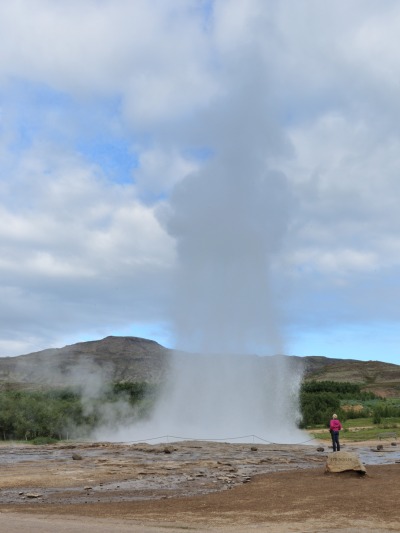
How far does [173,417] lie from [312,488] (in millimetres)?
23255

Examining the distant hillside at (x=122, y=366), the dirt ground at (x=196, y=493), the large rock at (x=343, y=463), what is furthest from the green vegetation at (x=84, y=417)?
the distant hillside at (x=122, y=366)

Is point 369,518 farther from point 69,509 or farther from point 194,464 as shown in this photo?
point 194,464

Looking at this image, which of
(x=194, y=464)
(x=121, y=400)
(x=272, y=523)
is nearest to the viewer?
(x=272, y=523)

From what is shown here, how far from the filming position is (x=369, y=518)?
40.9ft

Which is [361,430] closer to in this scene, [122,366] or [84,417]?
[84,417]

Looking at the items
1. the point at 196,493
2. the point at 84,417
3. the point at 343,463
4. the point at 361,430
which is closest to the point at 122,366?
the point at 84,417

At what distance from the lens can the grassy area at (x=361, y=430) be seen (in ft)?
130

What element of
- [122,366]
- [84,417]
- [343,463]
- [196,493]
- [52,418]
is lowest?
[196,493]

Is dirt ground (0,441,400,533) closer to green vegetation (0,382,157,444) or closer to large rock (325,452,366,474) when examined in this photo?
large rock (325,452,366,474)

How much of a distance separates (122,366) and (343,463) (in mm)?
145284

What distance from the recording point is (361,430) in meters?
45.4

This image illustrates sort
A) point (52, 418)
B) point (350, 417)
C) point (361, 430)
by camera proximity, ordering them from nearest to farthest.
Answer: point (361, 430), point (52, 418), point (350, 417)

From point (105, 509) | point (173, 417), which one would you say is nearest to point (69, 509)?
point (105, 509)

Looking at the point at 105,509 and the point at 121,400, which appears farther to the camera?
the point at 121,400
